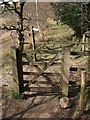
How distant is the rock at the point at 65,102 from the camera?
6803 mm

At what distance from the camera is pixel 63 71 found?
6816mm

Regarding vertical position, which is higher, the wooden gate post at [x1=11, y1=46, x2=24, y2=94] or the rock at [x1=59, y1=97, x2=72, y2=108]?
the wooden gate post at [x1=11, y1=46, x2=24, y2=94]

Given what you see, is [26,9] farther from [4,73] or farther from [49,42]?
[4,73]

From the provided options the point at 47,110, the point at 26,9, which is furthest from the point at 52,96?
the point at 26,9

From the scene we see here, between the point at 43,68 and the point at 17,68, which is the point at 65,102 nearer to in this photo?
the point at 43,68

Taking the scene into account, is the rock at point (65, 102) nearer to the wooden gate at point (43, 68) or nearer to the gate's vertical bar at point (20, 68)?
the wooden gate at point (43, 68)

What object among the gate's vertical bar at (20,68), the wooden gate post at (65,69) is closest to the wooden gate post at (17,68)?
the gate's vertical bar at (20,68)

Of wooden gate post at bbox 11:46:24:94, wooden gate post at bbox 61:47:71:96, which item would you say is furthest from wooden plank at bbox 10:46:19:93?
wooden gate post at bbox 61:47:71:96

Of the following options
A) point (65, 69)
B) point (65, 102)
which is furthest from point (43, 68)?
point (65, 102)

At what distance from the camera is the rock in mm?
6803

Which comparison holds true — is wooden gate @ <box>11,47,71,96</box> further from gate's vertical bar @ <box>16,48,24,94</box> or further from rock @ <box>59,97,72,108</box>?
rock @ <box>59,97,72,108</box>

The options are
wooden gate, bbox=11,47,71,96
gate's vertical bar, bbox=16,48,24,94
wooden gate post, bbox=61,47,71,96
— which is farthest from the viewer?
gate's vertical bar, bbox=16,48,24,94

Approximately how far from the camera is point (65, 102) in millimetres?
6859

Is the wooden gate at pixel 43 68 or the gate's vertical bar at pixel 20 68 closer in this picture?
the wooden gate at pixel 43 68
